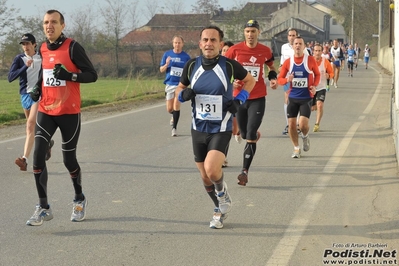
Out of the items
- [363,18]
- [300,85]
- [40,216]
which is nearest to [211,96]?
[40,216]

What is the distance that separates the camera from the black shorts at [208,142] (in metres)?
6.53

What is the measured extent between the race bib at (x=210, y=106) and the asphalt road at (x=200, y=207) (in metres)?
1.06

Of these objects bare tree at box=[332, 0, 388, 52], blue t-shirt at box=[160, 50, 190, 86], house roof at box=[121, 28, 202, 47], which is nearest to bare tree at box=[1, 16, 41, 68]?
house roof at box=[121, 28, 202, 47]

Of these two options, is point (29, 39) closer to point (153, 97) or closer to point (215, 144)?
point (215, 144)

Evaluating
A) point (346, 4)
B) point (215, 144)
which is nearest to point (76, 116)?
point (215, 144)

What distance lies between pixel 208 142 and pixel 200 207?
105cm

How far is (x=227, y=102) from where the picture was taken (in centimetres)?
659

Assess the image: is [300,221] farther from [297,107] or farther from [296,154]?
[297,107]

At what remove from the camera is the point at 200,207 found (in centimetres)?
739

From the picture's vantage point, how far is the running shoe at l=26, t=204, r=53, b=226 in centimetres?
660

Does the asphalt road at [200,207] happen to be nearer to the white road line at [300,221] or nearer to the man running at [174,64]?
the white road line at [300,221]

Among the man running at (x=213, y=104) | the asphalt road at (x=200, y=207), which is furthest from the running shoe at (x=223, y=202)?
the asphalt road at (x=200, y=207)

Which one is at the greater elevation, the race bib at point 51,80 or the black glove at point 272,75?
the race bib at point 51,80

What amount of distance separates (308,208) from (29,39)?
5.03 meters
